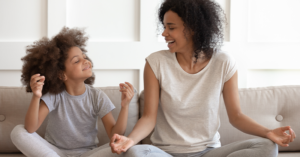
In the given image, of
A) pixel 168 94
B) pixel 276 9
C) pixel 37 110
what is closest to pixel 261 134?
pixel 168 94

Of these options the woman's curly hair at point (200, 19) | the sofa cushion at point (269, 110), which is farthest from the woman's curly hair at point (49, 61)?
the sofa cushion at point (269, 110)

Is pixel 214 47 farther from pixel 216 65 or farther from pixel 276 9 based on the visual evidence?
pixel 276 9

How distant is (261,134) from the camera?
1.16m

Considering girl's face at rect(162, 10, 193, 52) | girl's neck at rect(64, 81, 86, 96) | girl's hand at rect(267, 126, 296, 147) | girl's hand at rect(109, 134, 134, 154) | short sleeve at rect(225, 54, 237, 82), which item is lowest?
girl's hand at rect(109, 134, 134, 154)

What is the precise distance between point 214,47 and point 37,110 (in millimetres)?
872

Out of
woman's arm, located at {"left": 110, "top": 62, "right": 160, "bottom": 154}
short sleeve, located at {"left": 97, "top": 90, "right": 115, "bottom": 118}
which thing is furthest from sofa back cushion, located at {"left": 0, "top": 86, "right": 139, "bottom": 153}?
woman's arm, located at {"left": 110, "top": 62, "right": 160, "bottom": 154}

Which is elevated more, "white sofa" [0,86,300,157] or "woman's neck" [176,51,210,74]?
"woman's neck" [176,51,210,74]

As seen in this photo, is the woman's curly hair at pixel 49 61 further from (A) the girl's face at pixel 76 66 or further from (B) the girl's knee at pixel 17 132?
(B) the girl's knee at pixel 17 132

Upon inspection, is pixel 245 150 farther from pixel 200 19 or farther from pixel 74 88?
pixel 74 88

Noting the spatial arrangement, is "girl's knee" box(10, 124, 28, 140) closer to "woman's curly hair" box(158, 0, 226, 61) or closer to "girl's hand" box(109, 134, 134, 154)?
"girl's hand" box(109, 134, 134, 154)

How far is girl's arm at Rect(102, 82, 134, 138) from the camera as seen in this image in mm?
1353

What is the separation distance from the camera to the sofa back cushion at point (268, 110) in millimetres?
1633

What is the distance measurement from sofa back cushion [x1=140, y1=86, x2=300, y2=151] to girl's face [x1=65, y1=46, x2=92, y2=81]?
0.37 m

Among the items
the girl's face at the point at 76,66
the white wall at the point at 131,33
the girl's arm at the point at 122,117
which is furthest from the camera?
the white wall at the point at 131,33
